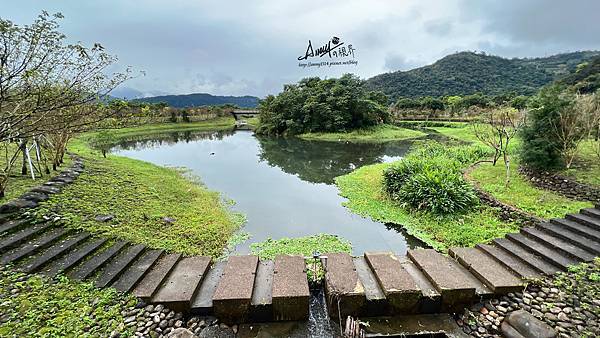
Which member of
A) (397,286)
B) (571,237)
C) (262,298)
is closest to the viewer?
(262,298)

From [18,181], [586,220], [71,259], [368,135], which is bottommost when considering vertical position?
[71,259]

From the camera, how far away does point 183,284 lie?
189 inches

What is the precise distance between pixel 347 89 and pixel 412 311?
29461 millimetres

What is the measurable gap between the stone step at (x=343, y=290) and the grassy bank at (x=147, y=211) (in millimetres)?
3179

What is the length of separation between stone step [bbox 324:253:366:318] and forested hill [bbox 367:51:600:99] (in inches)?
2529

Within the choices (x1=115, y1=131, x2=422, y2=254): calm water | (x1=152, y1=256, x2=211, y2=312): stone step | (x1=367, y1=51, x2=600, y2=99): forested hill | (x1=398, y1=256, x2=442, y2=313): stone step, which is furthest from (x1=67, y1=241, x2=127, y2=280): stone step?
(x1=367, y1=51, x2=600, y2=99): forested hill

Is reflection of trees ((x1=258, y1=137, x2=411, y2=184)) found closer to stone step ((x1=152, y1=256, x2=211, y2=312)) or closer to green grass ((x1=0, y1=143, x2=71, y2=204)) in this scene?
stone step ((x1=152, y1=256, x2=211, y2=312))

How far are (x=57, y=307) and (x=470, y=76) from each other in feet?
251

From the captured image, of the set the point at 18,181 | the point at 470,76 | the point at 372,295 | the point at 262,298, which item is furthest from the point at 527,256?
the point at 470,76

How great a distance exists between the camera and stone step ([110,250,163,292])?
15.2ft

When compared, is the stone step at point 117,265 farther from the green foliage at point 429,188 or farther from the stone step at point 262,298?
the green foliage at point 429,188

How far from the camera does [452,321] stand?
170 inches

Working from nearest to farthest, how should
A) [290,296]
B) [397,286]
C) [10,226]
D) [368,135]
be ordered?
1. [290,296]
2. [397,286]
3. [10,226]
4. [368,135]

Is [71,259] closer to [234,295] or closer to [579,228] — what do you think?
[234,295]
